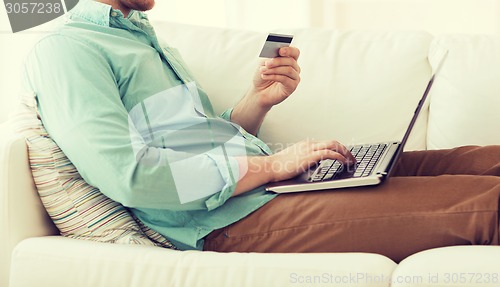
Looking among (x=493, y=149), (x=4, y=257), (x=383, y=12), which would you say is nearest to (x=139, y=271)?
(x=4, y=257)

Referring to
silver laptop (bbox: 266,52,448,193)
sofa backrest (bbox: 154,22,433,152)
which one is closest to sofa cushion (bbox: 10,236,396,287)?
silver laptop (bbox: 266,52,448,193)

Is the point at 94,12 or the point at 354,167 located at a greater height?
the point at 94,12

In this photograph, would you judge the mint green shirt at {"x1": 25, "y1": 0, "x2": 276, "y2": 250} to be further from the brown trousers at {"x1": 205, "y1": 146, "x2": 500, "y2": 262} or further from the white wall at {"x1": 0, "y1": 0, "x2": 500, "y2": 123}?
the white wall at {"x1": 0, "y1": 0, "x2": 500, "y2": 123}

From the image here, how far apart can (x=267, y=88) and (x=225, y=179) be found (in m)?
0.40

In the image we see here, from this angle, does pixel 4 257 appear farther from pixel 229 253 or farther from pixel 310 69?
pixel 310 69

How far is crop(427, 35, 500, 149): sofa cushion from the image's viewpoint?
168cm

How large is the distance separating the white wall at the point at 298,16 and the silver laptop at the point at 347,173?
3.55 feet

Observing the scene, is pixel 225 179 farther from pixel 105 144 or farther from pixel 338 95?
pixel 338 95

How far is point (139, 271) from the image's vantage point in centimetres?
118

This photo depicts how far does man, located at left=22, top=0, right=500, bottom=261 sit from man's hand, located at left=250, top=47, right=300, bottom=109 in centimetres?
19

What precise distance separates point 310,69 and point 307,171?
51 centimetres

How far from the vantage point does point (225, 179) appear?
1.27m

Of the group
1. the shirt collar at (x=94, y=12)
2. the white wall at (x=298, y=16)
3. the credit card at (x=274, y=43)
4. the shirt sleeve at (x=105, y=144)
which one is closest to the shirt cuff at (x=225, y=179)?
the shirt sleeve at (x=105, y=144)

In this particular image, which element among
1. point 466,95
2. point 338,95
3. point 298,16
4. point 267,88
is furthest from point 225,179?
point 298,16
